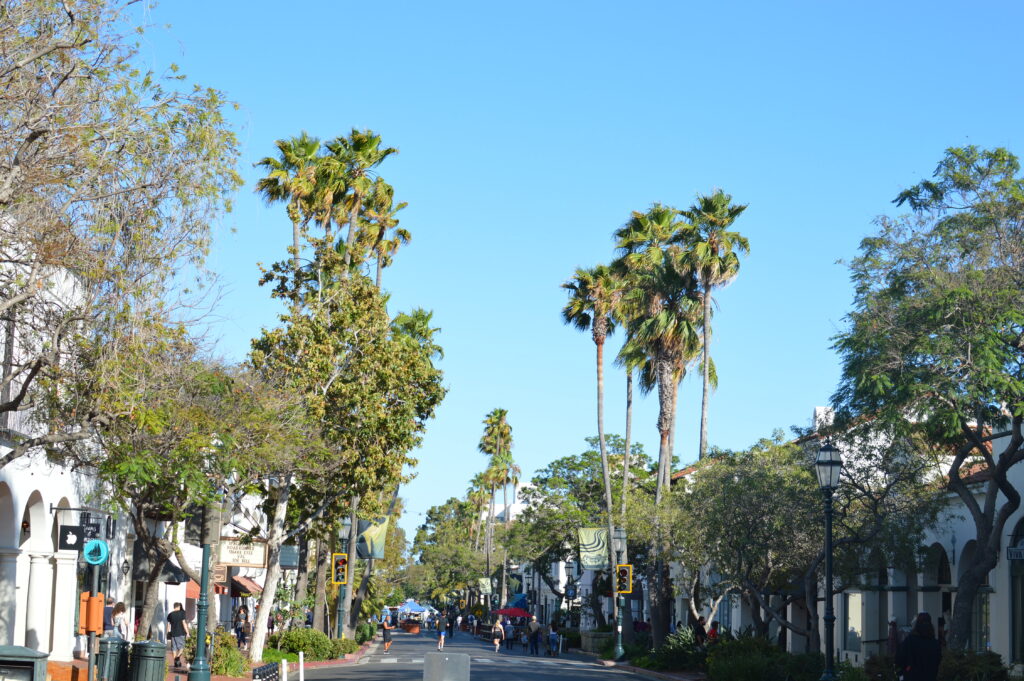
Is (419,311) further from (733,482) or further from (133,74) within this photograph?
(133,74)

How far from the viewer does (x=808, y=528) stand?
1238 inches

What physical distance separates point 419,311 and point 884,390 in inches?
1085

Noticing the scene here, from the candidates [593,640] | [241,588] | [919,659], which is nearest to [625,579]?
[593,640]

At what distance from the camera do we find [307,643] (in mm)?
38281

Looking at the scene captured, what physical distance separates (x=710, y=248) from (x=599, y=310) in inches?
257

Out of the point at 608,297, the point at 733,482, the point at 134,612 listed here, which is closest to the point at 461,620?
the point at 608,297

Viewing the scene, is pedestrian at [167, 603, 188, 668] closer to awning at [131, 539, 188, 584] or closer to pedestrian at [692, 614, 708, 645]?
awning at [131, 539, 188, 584]

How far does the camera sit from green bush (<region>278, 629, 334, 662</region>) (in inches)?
1500

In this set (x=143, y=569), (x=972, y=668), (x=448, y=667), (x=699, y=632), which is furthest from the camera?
(x=699, y=632)

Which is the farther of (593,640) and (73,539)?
(593,640)

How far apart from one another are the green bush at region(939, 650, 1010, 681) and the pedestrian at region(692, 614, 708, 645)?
15.4 metres

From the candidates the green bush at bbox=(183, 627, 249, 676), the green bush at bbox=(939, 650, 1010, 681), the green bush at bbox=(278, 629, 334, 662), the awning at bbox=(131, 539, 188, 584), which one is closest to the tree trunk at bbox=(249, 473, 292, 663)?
the awning at bbox=(131, 539, 188, 584)

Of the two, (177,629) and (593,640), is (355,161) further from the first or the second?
(593,640)

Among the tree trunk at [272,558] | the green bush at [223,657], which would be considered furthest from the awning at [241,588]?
the green bush at [223,657]
